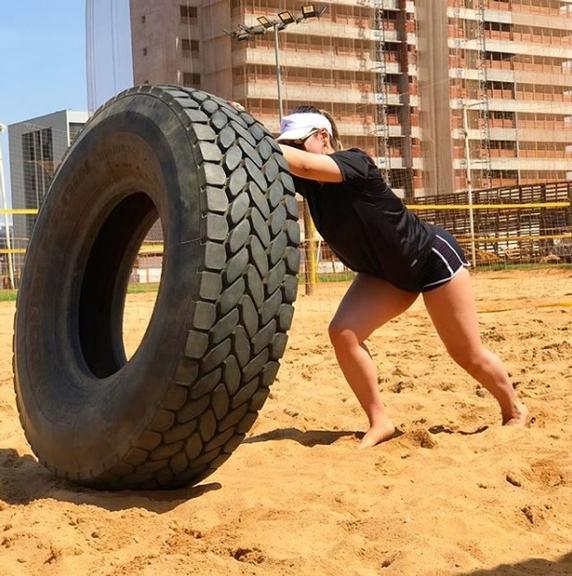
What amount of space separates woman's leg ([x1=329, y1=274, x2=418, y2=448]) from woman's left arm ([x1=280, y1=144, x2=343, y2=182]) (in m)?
0.75

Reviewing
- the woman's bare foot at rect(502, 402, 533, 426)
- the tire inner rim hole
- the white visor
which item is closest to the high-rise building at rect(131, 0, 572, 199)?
the woman's bare foot at rect(502, 402, 533, 426)

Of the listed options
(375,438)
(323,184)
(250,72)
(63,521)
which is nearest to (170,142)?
(323,184)

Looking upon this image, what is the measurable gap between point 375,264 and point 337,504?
133 centimetres

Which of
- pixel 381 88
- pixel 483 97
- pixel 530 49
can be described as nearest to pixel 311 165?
pixel 381 88

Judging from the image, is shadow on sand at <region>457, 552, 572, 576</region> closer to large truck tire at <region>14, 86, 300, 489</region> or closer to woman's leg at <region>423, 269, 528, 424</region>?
large truck tire at <region>14, 86, 300, 489</region>

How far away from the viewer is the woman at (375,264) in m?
3.79

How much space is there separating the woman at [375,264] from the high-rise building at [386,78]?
132 feet

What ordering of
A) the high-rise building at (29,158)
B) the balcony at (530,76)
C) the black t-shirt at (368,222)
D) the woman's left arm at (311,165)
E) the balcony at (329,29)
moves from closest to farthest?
the woman's left arm at (311,165) < the black t-shirt at (368,222) < the high-rise building at (29,158) < the balcony at (329,29) < the balcony at (530,76)

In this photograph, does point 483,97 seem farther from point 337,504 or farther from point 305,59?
point 337,504

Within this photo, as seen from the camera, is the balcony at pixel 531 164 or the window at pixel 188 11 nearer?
the balcony at pixel 531 164

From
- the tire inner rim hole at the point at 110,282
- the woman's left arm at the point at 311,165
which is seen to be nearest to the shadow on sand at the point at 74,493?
the tire inner rim hole at the point at 110,282

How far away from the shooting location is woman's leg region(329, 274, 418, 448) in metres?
4.12

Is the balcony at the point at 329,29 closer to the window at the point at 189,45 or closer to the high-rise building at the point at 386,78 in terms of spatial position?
the high-rise building at the point at 386,78

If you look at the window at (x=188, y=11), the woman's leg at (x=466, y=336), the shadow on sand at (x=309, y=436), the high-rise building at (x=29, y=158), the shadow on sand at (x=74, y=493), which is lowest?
the shadow on sand at (x=309, y=436)
